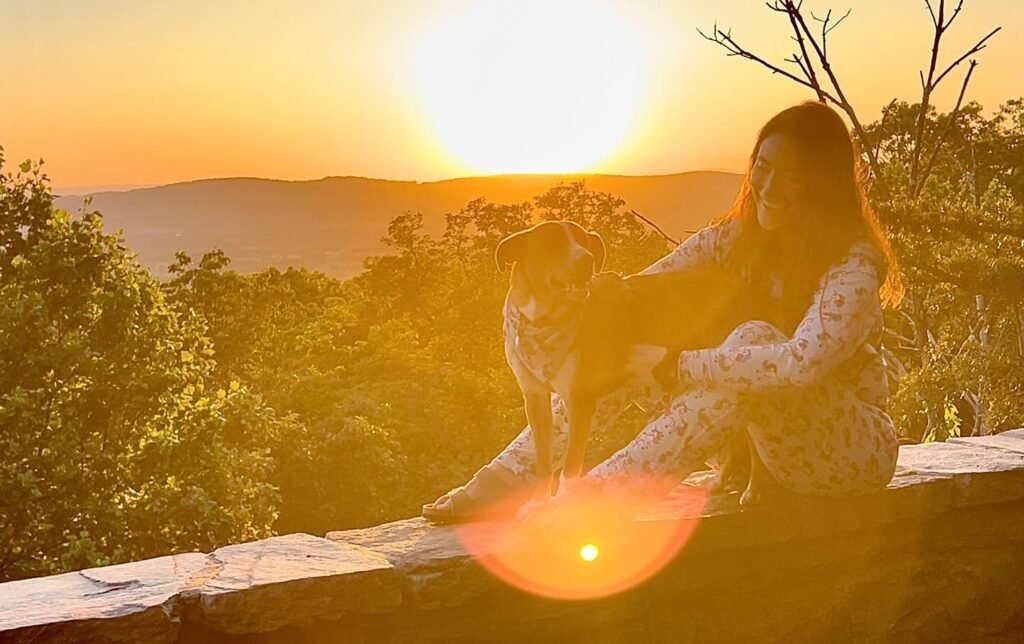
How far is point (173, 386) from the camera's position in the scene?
9734 millimetres

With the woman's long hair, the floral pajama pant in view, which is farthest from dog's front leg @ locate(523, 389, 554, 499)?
the woman's long hair

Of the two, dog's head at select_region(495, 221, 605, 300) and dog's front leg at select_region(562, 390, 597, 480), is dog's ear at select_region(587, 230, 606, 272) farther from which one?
dog's front leg at select_region(562, 390, 597, 480)

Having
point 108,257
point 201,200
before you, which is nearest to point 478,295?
point 108,257

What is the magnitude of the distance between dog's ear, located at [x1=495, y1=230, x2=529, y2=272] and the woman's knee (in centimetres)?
63

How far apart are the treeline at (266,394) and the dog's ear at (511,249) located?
9.95 feet

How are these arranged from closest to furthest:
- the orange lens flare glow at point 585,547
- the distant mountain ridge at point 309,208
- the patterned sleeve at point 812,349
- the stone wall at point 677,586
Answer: the stone wall at point 677,586
the orange lens flare glow at point 585,547
the patterned sleeve at point 812,349
the distant mountain ridge at point 309,208

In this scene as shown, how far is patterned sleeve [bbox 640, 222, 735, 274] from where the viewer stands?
3.12 m

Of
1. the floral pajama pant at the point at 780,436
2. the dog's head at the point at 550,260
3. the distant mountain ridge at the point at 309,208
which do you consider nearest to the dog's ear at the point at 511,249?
the dog's head at the point at 550,260

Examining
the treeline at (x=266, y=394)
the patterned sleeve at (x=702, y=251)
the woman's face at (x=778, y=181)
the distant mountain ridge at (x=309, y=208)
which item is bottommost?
the treeline at (x=266, y=394)

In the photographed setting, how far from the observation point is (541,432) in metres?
2.90

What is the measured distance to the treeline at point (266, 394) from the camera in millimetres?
8922

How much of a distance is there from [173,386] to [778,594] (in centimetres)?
794

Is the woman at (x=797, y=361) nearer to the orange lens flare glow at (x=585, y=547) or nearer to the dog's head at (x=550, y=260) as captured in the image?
the orange lens flare glow at (x=585, y=547)

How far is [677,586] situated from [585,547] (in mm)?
325
